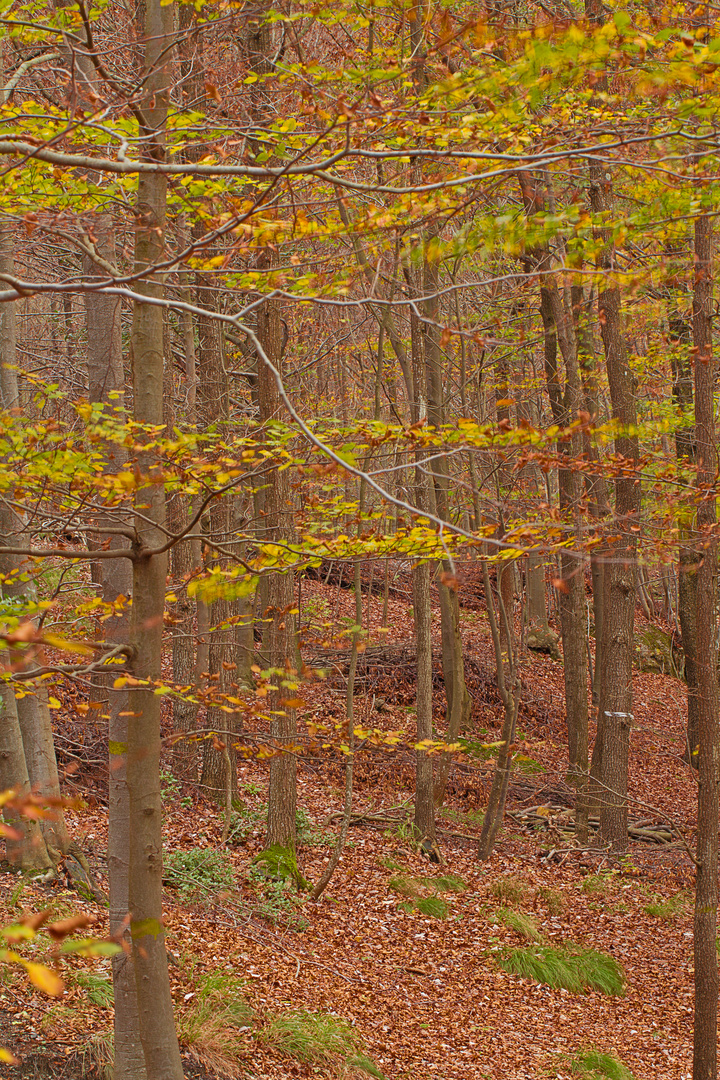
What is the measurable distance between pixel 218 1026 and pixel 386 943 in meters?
2.82

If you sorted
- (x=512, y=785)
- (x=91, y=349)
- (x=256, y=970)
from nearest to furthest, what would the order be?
(x=91, y=349) → (x=256, y=970) → (x=512, y=785)

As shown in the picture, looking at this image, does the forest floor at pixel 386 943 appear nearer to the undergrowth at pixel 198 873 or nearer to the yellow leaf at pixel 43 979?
the undergrowth at pixel 198 873

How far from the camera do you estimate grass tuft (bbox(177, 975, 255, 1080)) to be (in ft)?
17.3

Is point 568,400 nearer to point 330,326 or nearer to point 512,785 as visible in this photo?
point 330,326

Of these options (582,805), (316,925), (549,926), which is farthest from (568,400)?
(316,925)

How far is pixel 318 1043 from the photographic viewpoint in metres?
5.69

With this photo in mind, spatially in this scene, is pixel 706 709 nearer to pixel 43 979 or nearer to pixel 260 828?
pixel 260 828

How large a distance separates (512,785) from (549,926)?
417cm

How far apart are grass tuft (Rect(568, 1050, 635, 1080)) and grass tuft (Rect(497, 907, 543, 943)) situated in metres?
1.83

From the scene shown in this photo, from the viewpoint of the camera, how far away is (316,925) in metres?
7.85

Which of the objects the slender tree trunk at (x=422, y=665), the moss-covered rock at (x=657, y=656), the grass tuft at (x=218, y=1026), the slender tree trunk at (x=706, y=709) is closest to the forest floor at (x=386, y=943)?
the grass tuft at (x=218, y=1026)

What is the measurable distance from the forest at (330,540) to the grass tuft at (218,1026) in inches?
1.1

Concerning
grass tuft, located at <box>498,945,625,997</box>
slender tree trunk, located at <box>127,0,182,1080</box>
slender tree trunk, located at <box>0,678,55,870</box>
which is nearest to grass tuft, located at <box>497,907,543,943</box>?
grass tuft, located at <box>498,945,625,997</box>

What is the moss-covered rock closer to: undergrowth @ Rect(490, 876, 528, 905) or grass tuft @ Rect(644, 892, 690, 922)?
grass tuft @ Rect(644, 892, 690, 922)
